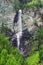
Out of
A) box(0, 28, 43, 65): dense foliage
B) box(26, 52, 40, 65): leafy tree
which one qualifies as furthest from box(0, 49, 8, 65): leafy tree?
box(26, 52, 40, 65): leafy tree

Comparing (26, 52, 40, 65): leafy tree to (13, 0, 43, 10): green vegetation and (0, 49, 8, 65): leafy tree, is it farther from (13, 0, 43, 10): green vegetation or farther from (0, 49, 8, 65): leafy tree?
(13, 0, 43, 10): green vegetation

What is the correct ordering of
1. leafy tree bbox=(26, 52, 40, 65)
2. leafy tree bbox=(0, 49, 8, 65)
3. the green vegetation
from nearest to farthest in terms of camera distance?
leafy tree bbox=(0, 49, 8, 65)
leafy tree bbox=(26, 52, 40, 65)
the green vegetation

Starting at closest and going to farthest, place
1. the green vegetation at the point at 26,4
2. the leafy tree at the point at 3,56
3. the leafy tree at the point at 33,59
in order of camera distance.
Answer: the leafy tree at the point at 3,56, the leafy tree at the point at 33,59, the green vegetation at the point at 26,4

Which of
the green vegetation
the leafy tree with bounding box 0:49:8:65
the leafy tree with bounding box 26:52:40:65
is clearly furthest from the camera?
the green vegetation

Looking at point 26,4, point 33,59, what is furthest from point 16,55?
point 26,4

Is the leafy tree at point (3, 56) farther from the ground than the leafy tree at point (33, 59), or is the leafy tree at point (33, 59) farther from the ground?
the leafy tree at point (3, 56)

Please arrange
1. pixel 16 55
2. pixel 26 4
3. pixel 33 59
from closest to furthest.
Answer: pixel 16 55 → pixel 33 59 → pixel 26 4

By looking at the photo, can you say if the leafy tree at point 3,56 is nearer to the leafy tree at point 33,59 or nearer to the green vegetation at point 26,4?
the leafy tree at point 33,59

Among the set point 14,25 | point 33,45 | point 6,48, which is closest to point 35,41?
point 33,45

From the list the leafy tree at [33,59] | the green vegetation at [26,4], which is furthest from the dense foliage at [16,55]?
the green vegetation at [26,4]

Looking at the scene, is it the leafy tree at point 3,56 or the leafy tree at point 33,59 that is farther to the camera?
the leafy tree at point 33,59

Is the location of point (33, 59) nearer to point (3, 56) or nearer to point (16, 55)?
point (16, 55)
